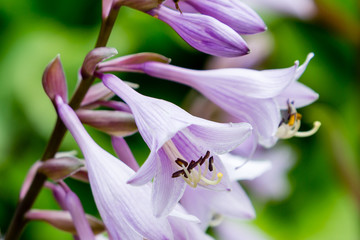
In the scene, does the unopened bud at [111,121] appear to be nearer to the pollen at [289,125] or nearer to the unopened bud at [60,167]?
the unopened bud at [60,167]

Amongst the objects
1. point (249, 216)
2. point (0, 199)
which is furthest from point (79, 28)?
point (249, 216)

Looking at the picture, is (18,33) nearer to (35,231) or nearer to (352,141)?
(35,231)

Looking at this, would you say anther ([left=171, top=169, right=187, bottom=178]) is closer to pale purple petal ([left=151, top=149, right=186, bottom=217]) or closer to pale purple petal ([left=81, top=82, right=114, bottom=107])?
pale purple petal ([left=151, top=149, right=186, bottom=217])

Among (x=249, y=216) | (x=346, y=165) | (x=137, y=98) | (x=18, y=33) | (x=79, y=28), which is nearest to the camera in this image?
(x=137, y=98)

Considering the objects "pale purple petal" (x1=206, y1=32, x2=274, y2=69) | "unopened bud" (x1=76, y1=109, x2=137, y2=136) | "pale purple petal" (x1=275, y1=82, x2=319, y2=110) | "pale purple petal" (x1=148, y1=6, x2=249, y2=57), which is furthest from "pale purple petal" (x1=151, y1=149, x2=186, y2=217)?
"pale purple petal" (x1=206, y1=32, x2=274, y2=69)

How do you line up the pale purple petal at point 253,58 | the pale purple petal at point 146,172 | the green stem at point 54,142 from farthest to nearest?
the pale purple petal at point 253,58 < the green stem at point 54,142 < the pale purple petal at point 146,172

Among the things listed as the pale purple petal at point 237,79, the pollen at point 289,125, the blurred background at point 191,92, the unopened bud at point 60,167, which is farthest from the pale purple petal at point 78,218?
the blurred background at point 191,92

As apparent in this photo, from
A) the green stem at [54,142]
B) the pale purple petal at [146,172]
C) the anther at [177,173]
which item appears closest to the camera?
the pale purple petal at [146,172]
